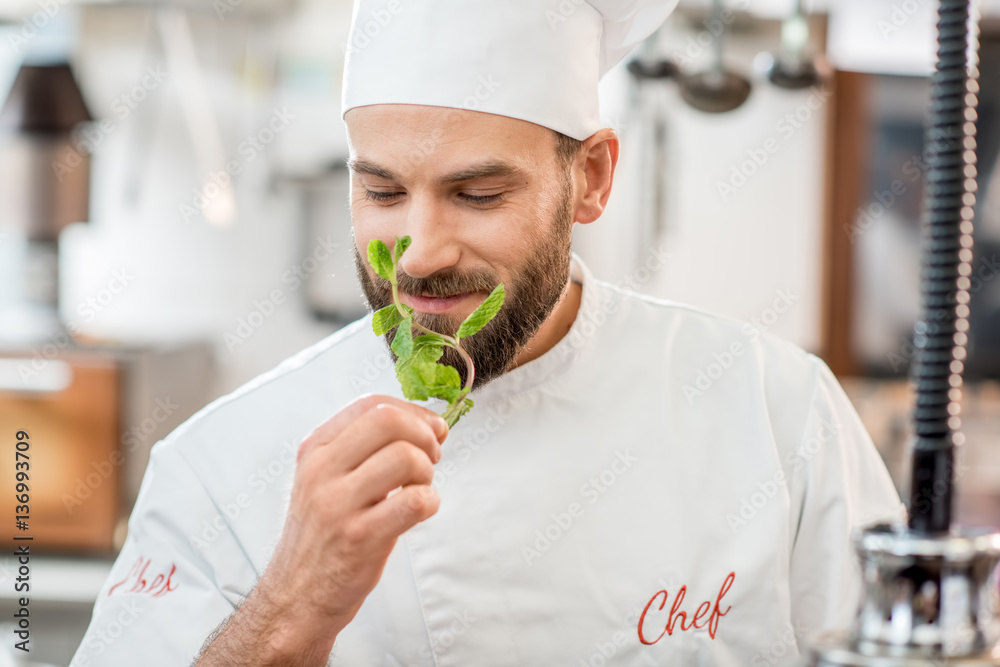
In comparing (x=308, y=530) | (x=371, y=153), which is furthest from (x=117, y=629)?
(x=371, y=153)

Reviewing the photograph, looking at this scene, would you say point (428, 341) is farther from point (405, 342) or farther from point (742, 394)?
point (742, 394)

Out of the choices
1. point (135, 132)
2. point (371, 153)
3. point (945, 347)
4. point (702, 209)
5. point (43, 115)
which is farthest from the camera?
point (702, 209)

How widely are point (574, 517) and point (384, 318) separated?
519mm

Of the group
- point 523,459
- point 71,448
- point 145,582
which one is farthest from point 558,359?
point 71,448

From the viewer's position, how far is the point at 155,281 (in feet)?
14.8

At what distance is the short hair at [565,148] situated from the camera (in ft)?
4.94

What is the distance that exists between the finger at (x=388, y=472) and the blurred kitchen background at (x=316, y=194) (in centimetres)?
309

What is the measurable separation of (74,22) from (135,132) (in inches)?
24.3

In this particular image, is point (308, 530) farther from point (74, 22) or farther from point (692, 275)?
point (74, 22)

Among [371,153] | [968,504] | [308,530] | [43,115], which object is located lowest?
[968,504]
